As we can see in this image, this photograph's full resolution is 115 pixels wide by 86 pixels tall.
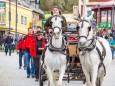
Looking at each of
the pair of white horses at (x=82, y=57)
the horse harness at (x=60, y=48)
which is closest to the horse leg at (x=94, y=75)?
the pair of white horses at (x=82, y=57)

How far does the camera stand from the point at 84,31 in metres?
14.8

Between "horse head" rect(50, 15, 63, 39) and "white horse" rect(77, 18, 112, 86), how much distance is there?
0.52 meters

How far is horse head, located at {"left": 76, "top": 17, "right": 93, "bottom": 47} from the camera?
14.7 m

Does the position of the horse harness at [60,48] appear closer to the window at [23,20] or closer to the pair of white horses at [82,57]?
the pair of white horses at [82,57]

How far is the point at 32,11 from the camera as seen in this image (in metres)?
97.5

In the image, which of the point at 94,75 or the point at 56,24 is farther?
the point at 56,24

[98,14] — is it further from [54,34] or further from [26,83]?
[54,34]

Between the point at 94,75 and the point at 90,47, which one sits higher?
the point at 90,47

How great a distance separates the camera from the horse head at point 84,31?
14.7 metres

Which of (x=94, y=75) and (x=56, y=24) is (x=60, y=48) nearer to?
(x=56, y=24)

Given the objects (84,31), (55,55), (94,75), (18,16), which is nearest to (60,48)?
(55,55)

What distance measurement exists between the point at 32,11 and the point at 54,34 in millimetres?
82635

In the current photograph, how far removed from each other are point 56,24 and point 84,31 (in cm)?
86

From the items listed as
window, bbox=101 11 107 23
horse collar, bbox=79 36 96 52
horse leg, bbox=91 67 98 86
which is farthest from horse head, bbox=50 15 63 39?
window, bbox=101 11 107 23
